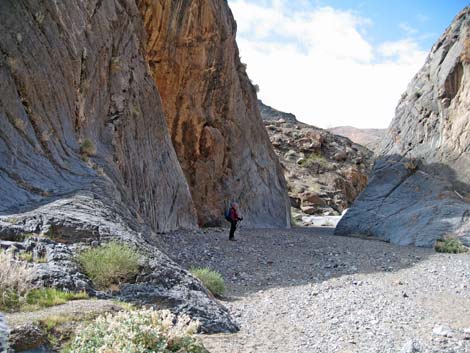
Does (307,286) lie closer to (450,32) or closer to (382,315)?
(382,315)

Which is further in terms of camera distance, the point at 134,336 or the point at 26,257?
the point at 26,257

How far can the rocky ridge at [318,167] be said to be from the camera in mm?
45656

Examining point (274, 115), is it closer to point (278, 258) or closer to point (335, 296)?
point (278, 258)

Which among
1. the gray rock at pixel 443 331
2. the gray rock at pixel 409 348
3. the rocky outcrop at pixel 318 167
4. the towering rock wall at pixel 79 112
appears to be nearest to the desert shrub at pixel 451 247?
the towering rock wall at pixel 79 112

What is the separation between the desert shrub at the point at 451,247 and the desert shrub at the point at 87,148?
1263cm

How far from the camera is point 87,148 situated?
11523 millimetres

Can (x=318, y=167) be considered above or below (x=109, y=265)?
above

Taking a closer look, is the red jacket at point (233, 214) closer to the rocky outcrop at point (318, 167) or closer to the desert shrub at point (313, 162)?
the rocky outcrop at point (318, 167)

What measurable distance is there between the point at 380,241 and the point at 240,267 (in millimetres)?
10567

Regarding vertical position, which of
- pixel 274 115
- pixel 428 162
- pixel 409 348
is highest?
pixel 274 115

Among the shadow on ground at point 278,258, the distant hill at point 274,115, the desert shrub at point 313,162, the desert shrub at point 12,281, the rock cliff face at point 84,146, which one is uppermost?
the distant hill at point 274,115

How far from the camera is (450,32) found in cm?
2964

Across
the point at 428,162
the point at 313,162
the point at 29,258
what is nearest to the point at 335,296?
the point at 29,258

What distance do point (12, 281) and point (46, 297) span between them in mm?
386
